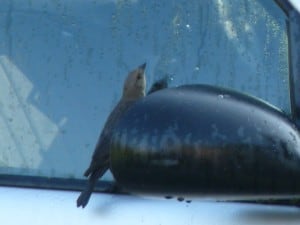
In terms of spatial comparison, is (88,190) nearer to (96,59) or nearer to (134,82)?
(134,82)

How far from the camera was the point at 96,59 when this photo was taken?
2.70 metres

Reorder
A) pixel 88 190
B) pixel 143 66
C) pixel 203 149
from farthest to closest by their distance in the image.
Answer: pixel 143 66 < pixel 88 190 < pixel 203 149

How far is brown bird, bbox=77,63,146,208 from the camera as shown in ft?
8.01

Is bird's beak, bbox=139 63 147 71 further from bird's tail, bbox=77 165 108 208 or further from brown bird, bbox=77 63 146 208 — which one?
bird's tail, bbox=77 165 108 208

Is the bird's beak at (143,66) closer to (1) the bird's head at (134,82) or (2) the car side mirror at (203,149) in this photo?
(1) the bird's head at (134,82)

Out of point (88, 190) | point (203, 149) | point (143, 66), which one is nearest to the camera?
point (203, 149)

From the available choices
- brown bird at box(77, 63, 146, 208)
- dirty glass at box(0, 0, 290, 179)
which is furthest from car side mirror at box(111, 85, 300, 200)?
dirty glass at box(0, 0, 290, 179)

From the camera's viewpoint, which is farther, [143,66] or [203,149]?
[143,66]

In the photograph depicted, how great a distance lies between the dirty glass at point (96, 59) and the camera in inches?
101

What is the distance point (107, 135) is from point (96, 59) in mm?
276

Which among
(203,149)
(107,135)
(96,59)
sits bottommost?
(107,135)

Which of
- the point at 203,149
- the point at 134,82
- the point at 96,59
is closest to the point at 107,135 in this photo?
the point at 134,82

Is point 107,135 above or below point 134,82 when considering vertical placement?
below

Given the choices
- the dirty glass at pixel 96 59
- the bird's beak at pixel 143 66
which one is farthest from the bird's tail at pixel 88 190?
the bird's beak at pixel 143 66
